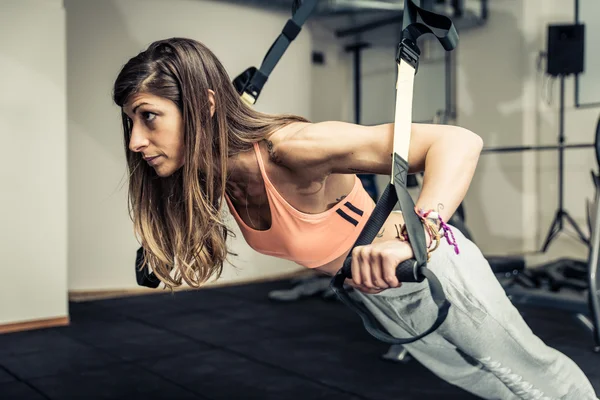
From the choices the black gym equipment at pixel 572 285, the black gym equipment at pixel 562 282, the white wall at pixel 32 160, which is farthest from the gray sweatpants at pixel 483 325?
the white wall at pixel 32 160

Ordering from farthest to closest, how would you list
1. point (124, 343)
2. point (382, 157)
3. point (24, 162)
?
1. point (24, 162)
2. point (124, 343)
3. point (382, 157)

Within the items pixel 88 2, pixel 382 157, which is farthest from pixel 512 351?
pixel 88 2

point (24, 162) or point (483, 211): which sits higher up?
point (24, 162)

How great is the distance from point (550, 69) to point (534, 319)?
7.87ft

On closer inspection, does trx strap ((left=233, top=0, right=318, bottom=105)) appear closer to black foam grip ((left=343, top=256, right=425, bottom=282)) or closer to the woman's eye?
the woman's eye

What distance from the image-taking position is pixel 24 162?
3693 mm

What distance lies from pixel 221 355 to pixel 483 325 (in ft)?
6.27

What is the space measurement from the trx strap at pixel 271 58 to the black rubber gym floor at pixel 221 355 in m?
1.33

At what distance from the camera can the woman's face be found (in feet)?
4.30

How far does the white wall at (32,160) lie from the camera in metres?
3.63

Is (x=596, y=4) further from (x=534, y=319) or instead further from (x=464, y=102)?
(x=534, y=319)

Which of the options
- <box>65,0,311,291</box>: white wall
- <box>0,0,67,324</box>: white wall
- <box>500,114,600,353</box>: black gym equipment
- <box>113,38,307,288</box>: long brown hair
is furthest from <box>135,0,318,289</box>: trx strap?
<box>65,0,311,291</box>: white wall

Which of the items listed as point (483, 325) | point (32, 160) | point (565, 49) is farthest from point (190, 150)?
point (565, 49)

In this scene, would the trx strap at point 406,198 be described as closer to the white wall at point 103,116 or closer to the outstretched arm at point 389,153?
the outstretched arm at point 389,153
